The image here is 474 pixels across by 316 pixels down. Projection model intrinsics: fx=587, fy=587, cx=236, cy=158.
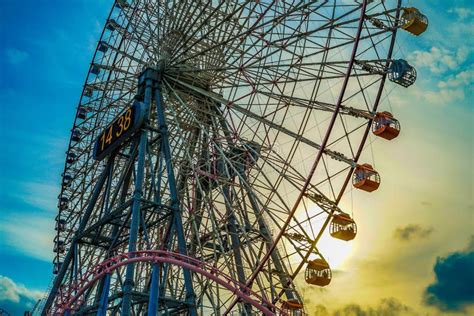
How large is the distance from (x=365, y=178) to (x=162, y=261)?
6724 mm

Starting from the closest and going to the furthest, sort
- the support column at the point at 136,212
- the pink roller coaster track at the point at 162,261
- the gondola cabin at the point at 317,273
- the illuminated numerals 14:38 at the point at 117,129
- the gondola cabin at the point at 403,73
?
the pink roller coaster track at the point at 162,261 → the support column at the point at 136,212 → the gondola cabin at the point at 403,73 → the gondola cabin at the point at 317,273 → the illuminated numerals 14:38 at the point at 117,129

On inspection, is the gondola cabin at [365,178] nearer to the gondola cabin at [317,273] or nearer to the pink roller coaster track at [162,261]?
the gondola cabin at [317,273]

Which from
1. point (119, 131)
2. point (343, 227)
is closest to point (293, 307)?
point (343, 227)

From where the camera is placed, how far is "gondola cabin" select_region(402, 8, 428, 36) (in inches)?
712

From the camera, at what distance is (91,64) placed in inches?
1180

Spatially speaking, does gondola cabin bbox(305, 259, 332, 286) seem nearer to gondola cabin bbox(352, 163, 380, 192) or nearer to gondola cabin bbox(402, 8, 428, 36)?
gondola cabin bbox(352, 163, 380, 192)

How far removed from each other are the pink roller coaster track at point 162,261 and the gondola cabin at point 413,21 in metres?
9.40

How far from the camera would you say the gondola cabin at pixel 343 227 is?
1845 centimetres

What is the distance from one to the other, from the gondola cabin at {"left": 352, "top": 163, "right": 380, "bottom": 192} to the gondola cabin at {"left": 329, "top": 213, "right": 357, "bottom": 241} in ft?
3.47

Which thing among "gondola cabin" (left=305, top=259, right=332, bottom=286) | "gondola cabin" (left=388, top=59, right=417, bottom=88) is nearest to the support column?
"gondola cabin" (left=305, top=259, right=332, bottom=286)

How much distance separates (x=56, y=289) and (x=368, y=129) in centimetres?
1282

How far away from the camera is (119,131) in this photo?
2205cm

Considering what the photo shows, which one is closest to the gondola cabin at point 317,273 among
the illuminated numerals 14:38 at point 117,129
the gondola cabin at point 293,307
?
the gondola cabin at point 293,307

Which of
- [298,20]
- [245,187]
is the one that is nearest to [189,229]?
[245,187]
